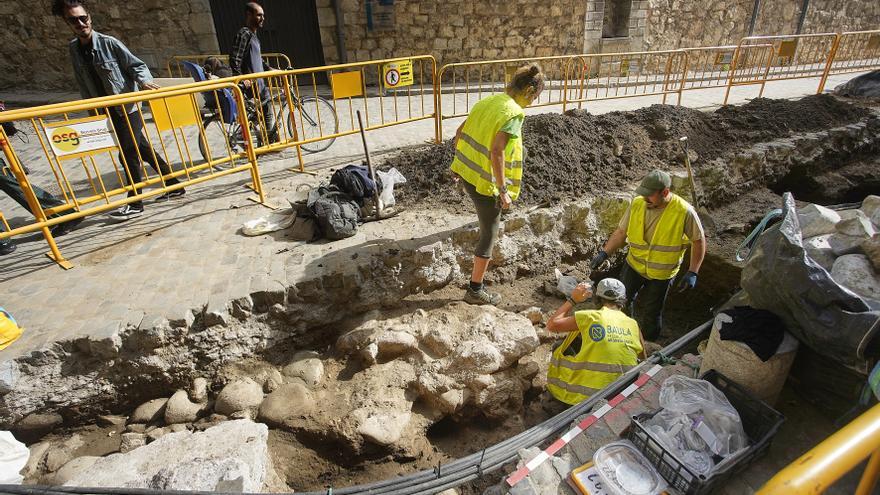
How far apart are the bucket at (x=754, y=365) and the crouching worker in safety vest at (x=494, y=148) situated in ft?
6.28

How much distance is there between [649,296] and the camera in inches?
180

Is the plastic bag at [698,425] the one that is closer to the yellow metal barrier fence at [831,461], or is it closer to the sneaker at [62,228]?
the yellow metal barrier fence at [831,461]

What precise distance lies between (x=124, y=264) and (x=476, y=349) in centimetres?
357

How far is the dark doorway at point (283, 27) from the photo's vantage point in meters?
11.1

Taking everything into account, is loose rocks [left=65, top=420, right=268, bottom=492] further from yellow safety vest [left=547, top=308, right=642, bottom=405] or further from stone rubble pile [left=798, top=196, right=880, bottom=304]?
stone rubble pile [left=798, top=196, right=880, bottom=304]

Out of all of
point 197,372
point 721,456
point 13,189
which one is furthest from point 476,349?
point 13,189

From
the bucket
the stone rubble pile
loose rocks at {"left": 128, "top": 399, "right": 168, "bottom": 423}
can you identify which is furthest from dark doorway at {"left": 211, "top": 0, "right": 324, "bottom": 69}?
the bucket

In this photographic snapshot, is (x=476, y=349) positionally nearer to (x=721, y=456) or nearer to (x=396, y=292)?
(x=396, y=292)

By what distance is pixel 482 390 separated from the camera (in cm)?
393

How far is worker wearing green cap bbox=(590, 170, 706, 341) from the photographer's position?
393 centimetres

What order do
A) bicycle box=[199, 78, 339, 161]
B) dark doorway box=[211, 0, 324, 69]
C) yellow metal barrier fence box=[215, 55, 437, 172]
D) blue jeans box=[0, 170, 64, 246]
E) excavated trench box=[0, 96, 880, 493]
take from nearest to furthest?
excavated trench box=[0, 96, 880, 493] < blue jeans box=[0, 170, 64, 246] < yellow metal barrier fence box=[215, 55, 437, 172] < bicycle box=[199, 78, 339, 161] < dark doorway box=[211, 0, 324, 69]

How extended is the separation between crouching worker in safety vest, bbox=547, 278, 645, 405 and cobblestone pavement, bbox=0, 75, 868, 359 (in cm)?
190

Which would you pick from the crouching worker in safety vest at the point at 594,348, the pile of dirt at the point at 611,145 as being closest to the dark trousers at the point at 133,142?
the pile of dirt at the point at 611,145

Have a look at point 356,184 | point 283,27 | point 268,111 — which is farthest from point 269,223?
point 283,27
